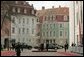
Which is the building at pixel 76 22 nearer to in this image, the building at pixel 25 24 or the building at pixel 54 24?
the building at pixel 25 24

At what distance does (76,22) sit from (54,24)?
188 ft

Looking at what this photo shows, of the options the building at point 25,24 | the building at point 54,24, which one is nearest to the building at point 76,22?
the building at point 25,24

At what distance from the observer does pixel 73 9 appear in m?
73.7

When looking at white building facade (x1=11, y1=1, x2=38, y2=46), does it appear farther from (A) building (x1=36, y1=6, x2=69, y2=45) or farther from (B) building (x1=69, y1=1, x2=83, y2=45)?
(B) building (x1=69, y1=1, x2=83, y2=45)

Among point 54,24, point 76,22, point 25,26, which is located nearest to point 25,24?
point 25,26

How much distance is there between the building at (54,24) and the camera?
406 feet

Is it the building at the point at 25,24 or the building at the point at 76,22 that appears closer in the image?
the building at the point at 76,22

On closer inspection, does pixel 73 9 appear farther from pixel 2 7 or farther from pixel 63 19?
pixel 63 19

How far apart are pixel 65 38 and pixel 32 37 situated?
14.1 m

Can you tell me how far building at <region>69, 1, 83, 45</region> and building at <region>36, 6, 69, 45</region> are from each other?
47.2 metres

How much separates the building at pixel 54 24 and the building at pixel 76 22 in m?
47.2

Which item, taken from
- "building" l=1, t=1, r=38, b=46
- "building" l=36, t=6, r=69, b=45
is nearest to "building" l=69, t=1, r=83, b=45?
"building" l=1, t=1, r=38, b=46

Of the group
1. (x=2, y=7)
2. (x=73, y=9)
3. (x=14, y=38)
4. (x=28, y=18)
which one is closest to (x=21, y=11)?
(x=28, y=18)

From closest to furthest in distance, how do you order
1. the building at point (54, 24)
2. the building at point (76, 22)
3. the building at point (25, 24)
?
1. the building at point (76, 22)
2. the building at point (25, 24)
3. the building at point (54, 24)
